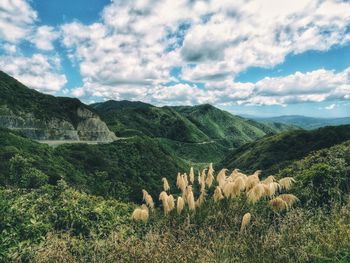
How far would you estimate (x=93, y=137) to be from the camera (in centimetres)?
11400

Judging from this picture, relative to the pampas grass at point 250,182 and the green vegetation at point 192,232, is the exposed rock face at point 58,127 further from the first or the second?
the pampas grass at point 250,182

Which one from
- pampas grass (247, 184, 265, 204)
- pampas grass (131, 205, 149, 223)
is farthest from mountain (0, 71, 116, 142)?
pampas grass (247, 184, 265, 204)

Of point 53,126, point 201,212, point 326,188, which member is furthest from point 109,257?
point 53,126

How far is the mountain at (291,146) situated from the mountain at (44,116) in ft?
170

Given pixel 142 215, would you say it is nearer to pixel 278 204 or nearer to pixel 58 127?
pixel 278 204

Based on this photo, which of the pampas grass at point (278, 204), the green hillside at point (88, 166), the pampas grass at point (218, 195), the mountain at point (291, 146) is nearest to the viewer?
the pampas grass at point (278, 204)

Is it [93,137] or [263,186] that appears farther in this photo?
[93,137]

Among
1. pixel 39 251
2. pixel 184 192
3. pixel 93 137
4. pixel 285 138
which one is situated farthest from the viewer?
pixel 285 138

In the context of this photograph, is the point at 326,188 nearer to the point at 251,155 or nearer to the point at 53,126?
the point at 53,126

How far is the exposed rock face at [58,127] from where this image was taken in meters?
87.2

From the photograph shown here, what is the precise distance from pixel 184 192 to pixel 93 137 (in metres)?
107

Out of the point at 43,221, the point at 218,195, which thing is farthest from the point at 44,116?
the point at 218,195

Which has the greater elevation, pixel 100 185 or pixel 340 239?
pixel 340 239

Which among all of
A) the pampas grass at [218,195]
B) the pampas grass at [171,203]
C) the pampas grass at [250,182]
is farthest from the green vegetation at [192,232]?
the pampas grass at [250,182]
